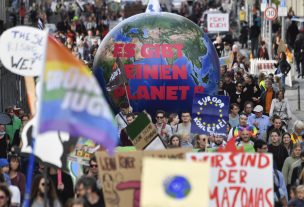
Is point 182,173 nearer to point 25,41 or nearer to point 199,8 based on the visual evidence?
point 25,41

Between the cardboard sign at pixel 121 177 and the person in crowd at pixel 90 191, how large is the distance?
0.77 feet

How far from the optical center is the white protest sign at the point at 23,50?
12234 millimetres

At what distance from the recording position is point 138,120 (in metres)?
15.4

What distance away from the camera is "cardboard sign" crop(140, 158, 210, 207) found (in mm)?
9484

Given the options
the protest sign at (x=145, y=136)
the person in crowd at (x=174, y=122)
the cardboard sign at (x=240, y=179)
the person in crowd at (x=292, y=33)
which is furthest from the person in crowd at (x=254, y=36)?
the cardboard sign at (x=240, y=179)

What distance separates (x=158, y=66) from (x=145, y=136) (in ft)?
19.8

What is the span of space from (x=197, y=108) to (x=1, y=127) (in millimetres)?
3096

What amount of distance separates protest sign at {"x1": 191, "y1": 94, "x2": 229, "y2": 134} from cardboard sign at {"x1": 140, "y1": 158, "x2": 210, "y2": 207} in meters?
9.25

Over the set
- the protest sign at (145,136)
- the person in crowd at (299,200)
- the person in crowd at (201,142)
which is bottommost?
the person in crowd at (201,142)

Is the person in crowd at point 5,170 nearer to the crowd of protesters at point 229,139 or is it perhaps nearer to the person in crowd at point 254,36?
the crowd of protesters at point 229,139

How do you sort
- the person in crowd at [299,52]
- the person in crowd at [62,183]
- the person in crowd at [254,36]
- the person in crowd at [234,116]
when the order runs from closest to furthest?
the person in crowd at [62,183], the person in crowd at [234,116], the person in crowd at [299,52], the person in crowd at [254,36]

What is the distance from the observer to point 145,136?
15.2 metres

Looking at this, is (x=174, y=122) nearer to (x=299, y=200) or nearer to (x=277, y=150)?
(x=277, y=150)

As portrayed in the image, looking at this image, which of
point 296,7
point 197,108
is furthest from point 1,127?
point 296,7
